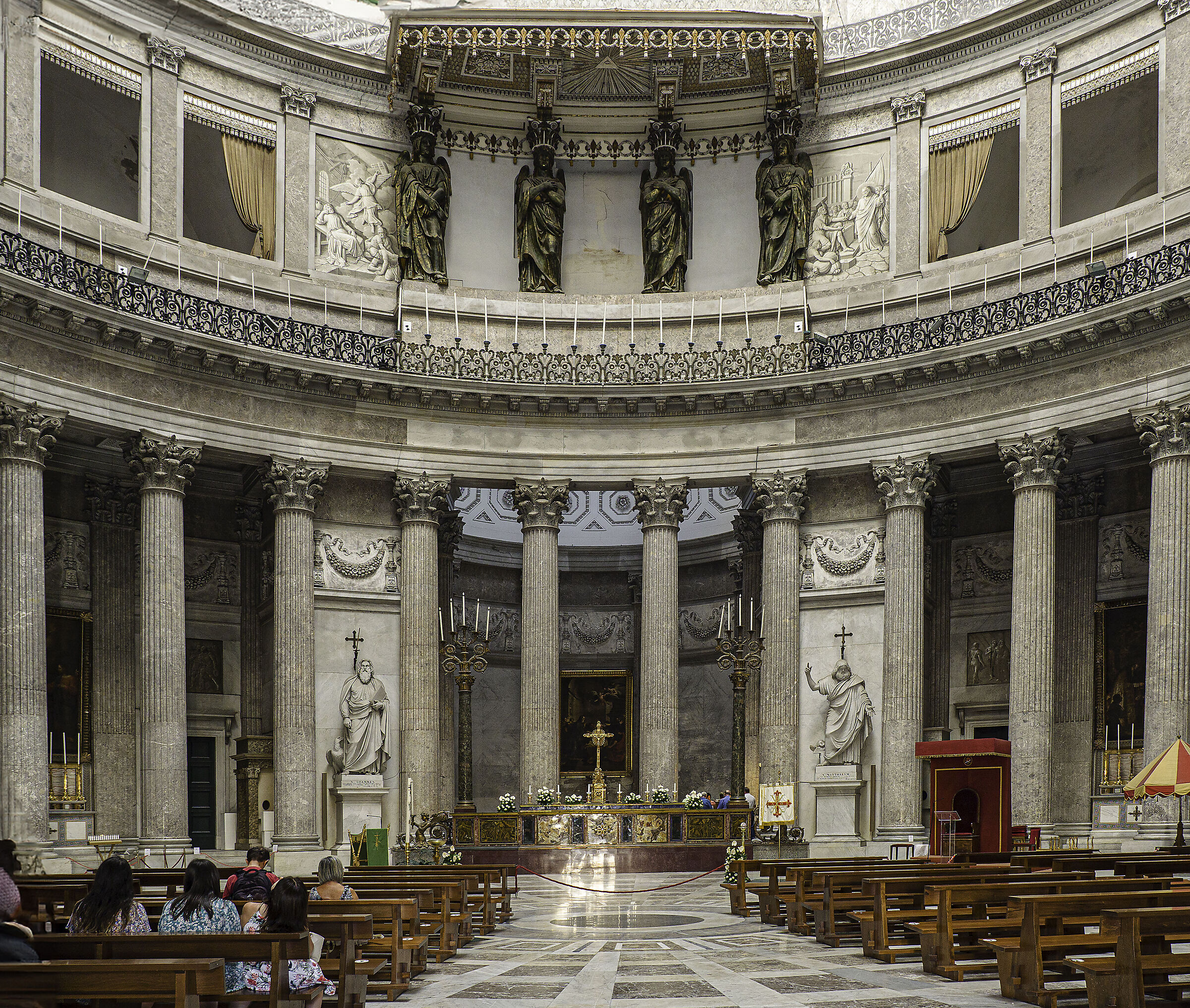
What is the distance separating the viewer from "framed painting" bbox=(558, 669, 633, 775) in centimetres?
4009

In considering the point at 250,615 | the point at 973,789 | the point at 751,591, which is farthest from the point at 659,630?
the point at 250,615

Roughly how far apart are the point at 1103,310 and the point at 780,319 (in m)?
8.57

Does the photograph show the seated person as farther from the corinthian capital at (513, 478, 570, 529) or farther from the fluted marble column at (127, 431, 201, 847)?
the corinthian capital at (513, 478, 570, 529)

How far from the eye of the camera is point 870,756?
3134 cm

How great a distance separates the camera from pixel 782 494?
3259 cm

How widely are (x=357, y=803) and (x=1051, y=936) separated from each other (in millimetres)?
21341

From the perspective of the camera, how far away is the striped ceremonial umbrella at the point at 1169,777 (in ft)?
67.1

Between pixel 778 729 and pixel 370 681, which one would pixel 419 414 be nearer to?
pixel 370 681

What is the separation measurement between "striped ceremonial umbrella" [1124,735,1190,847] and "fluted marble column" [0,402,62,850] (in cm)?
1923

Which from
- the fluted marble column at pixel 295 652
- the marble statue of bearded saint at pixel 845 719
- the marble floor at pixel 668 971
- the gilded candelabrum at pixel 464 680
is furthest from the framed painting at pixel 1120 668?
the fluted marble column at pixel 295 652

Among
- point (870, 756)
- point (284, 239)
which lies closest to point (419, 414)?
point (284, 239)

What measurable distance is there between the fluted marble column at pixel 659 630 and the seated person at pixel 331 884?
18.6 metres

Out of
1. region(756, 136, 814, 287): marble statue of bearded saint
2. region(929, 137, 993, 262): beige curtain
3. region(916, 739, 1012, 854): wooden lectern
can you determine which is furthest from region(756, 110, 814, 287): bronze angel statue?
region(916, 739, 1012, 854): wooden lectern

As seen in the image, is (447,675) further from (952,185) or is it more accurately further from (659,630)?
(952,185)
